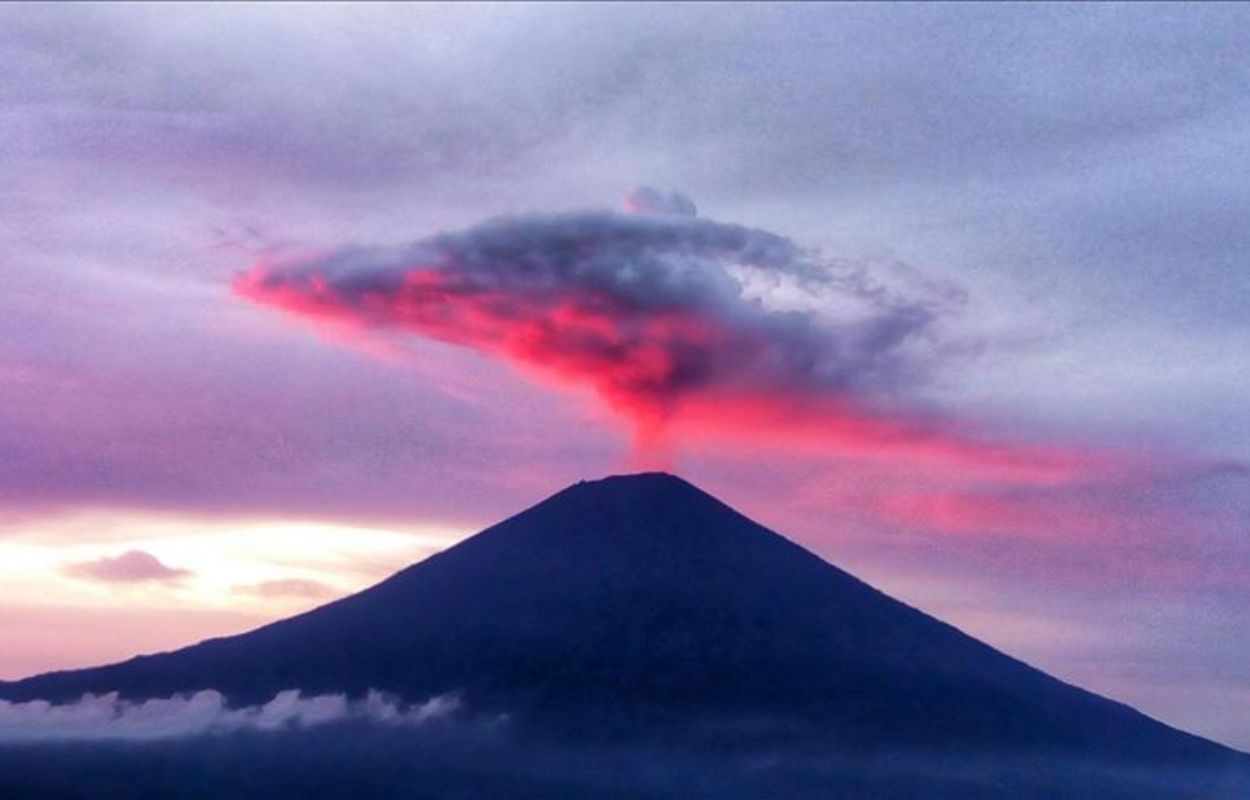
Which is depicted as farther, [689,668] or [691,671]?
[689,668]

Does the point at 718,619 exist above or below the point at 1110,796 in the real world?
above

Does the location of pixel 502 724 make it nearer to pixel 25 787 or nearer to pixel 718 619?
pixel 718 619

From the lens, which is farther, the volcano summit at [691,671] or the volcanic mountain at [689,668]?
the volcanic mountain at [689,668]

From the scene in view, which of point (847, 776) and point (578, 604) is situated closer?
point (847, 776)

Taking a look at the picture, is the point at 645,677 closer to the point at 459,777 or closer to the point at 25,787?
the point at 459,777

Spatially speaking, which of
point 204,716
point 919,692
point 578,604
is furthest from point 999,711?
point 204,716

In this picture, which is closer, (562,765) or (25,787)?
(562,765)

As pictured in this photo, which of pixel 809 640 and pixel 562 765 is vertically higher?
pixel 809 640

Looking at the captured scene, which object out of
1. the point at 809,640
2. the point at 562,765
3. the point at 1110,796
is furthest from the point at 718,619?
the point at 1110,796

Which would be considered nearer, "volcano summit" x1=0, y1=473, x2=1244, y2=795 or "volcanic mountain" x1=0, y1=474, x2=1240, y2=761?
"volcano summit" x1=0, y1=473, x2=1244, y2=795

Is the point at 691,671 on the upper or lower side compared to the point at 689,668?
lower
